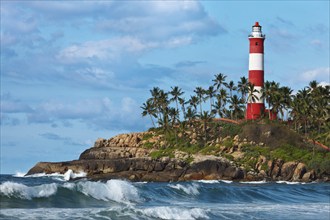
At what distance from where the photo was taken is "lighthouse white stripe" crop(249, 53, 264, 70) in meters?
93.3

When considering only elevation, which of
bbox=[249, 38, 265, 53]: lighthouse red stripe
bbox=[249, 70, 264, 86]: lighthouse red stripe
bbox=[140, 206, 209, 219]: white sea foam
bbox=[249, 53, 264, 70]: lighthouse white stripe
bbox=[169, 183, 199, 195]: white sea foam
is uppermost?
bbox=[249, 38, 265, 53]: lighthouse red stripe

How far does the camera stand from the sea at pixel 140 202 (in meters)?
30.8

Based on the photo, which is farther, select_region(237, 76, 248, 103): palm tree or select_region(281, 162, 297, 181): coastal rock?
select_region(237, 76, 248, 103): palm tree

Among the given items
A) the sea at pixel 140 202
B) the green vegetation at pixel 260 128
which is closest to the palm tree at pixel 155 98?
the green vegetation at pixel 260 128

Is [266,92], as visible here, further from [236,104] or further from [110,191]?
[110,191]

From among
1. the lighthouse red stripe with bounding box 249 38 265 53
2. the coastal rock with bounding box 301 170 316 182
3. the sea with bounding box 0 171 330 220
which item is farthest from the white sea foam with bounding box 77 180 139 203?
the lighthouse red stripe with bounding box 249 38 265 53

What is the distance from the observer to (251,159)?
87.7 metres

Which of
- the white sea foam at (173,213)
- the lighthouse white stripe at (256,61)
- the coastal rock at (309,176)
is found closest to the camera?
the white sea foam at (173,213)

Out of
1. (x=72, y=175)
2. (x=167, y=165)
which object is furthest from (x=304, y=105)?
(x=72, y=175)

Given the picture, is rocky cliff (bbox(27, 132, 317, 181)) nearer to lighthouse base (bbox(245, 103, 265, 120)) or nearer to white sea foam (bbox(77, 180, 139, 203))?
lighthouse base (bbox(245, 103, 265, 120))

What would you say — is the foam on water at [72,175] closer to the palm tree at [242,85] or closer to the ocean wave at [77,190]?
the palm tree at [242,85]

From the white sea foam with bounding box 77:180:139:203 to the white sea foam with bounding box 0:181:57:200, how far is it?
257cm

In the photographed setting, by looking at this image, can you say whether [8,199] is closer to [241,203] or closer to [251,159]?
[241,203]

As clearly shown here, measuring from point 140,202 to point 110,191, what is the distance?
1.69 m
